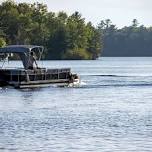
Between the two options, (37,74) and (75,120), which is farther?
(37,74)

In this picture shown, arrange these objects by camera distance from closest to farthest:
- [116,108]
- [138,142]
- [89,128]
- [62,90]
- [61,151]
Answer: [61,151] < [138,142] < [89,128] < [116,108] < [62,90]

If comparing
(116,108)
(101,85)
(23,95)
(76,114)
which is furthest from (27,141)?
(101,85)

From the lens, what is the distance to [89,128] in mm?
49250

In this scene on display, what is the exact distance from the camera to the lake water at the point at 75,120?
4242 centimetres

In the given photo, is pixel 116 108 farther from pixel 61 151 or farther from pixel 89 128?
pixel 61 151

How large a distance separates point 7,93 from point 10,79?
7.01m

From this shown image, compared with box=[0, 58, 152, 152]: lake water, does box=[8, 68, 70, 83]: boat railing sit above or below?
above

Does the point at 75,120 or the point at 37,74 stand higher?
the point at 37,74

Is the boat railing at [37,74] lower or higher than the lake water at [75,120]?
higher

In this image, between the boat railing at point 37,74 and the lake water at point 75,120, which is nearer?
the lake water at point 75,120

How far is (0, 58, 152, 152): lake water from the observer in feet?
139

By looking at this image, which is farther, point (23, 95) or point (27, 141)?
point (23, 95)

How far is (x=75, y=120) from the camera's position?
5394 centimetres

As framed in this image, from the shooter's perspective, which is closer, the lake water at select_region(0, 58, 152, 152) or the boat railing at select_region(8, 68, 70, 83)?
the lake water at select_region(0, 58, 152, 152)
